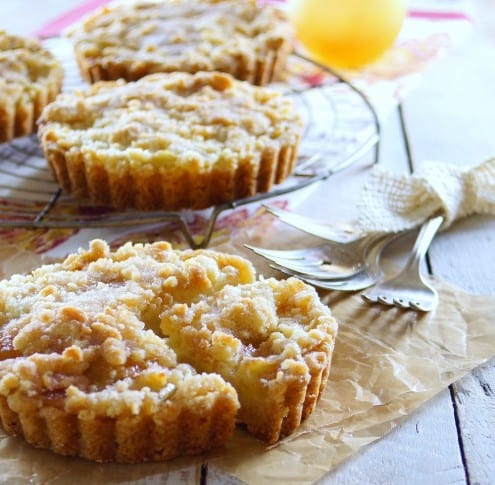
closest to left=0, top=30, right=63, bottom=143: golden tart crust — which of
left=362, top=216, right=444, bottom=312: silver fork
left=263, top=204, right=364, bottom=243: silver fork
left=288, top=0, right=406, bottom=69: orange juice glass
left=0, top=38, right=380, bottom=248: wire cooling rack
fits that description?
left=0, top=38, right=380, bottom=248: wire cooling rack

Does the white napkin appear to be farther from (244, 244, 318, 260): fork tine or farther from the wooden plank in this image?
(244, 244, 318, 260): fork tine

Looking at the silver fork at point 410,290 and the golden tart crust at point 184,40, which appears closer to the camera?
the silver fork at point 410,290

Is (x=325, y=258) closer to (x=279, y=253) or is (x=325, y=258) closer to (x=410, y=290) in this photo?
(x=279, y=253)

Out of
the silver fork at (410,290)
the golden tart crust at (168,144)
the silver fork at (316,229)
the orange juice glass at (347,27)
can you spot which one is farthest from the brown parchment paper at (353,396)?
the orange juice glass at (347,27)

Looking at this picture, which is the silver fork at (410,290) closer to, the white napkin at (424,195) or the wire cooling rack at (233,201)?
the white napkin at (424,195)

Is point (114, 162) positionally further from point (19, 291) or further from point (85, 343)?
point (85, 343)

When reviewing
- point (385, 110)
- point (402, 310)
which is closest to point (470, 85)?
point (385, 110)
